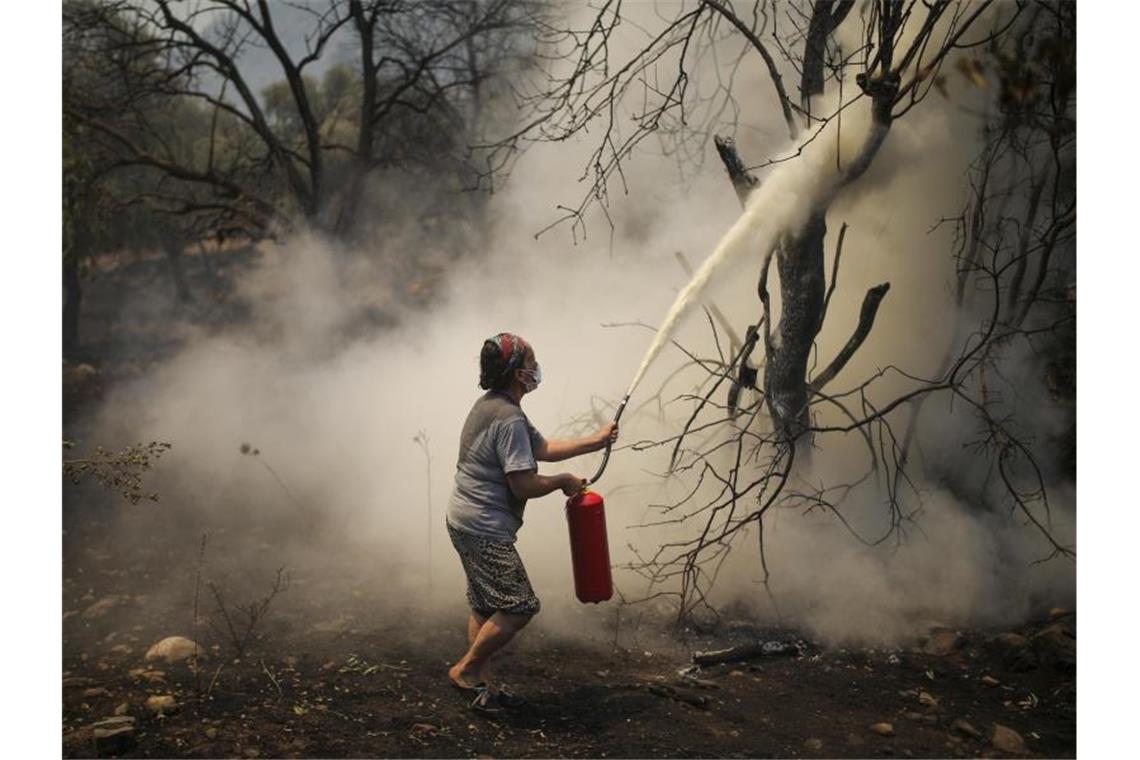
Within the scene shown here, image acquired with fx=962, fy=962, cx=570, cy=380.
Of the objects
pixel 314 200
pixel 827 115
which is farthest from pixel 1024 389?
pixel 314 200

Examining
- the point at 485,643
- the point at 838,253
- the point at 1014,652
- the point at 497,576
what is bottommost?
the point at 1014,652

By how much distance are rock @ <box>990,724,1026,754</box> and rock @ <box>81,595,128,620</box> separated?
4.02 m

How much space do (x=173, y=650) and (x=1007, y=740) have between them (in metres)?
3.35

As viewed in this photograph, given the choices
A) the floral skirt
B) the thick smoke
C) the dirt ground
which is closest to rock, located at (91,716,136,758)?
the dirt ground

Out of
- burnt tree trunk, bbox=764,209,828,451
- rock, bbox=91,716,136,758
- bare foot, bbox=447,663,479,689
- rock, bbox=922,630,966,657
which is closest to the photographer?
rock, bbox=91,716,136,758

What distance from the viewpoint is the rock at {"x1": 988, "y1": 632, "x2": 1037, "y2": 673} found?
12.7 feet

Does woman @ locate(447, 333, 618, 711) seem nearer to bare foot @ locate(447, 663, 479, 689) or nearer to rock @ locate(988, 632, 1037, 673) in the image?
bare foot @ locate(447, 663, 479, 689)

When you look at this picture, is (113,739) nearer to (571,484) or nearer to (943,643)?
(571,484)

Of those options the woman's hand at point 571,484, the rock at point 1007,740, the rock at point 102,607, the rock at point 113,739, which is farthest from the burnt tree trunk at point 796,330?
the rock at point 102,607

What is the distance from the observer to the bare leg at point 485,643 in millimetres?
3568

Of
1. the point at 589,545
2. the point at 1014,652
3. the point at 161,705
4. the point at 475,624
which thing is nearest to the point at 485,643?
the point at 475,624

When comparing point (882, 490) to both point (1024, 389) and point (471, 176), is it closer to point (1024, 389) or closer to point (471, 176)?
point (1024, 389)

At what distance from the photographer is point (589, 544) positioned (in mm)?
3555

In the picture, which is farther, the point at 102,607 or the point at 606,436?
the point at 102,607
